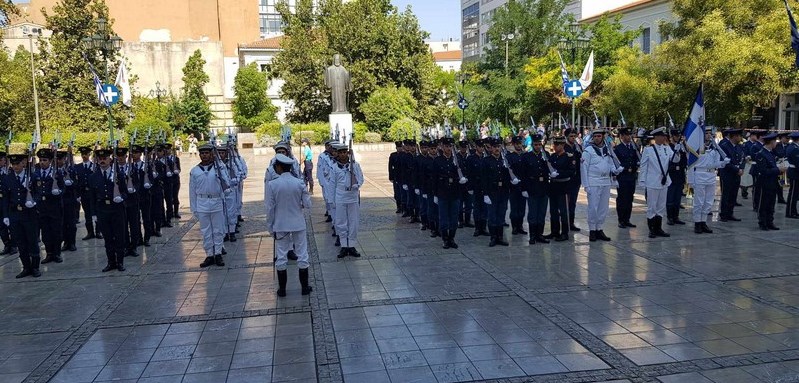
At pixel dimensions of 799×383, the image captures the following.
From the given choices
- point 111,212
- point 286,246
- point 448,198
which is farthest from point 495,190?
point 111,212

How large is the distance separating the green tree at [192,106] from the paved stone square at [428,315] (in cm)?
4110

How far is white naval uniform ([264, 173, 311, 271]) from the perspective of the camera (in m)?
8.12

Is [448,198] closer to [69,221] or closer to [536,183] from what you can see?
[536,183]

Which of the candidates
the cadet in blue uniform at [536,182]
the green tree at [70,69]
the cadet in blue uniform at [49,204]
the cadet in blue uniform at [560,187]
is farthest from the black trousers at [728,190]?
the green tree at [70,69]

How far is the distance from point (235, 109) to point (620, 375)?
54414 millimetres

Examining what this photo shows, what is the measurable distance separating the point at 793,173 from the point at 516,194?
5.80 meters

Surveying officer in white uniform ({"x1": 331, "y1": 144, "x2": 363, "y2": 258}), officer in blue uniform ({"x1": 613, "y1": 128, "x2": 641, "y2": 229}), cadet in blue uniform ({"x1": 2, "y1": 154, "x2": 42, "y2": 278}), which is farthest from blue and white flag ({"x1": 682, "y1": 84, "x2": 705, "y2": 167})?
cadet in blue uniform ({"x1": 2, "y1": 154, "x2": 42, "y2": 278})

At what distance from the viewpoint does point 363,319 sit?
7.25 meters

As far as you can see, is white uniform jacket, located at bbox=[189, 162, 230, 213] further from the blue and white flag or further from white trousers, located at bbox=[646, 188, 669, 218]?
the blue and white flag

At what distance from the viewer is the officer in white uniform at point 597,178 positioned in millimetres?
11102

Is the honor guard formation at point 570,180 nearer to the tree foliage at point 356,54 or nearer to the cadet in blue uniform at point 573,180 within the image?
the cadet in blue uniform at point 573,180

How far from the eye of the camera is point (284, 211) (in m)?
8.16

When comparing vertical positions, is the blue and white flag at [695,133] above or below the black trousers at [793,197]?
above

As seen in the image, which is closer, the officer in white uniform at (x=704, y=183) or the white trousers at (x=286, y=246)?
the white trousers at (x=286, y=246)
